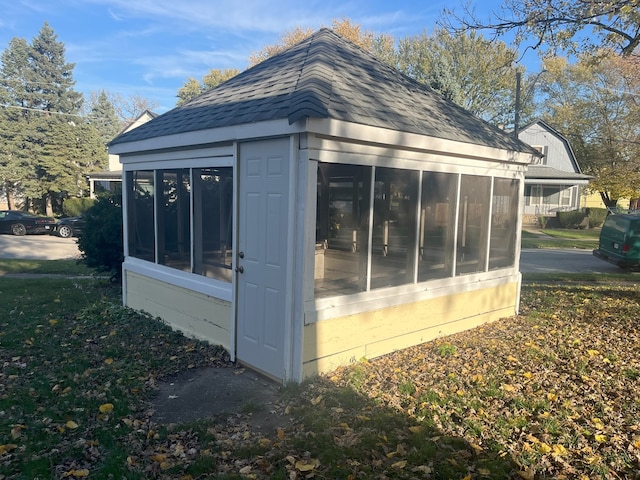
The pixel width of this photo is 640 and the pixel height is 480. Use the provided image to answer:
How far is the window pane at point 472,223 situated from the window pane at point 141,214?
4.63 meters

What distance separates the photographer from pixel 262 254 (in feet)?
17.0

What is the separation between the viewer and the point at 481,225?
287 inches

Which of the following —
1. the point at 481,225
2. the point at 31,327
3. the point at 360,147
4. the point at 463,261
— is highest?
the point at 360,147

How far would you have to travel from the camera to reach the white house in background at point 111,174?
29.2 meters

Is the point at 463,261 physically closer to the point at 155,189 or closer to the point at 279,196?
the point at 279,196

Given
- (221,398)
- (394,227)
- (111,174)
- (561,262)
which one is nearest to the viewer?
(221,398)

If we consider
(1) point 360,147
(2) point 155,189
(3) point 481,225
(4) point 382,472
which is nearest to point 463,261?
(3) point 481,225

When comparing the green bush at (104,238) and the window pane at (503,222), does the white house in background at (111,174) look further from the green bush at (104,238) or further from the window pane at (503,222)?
the window pane at (503,222)

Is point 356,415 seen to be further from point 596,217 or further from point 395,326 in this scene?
point 596,217

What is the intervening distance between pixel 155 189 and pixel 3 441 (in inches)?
161

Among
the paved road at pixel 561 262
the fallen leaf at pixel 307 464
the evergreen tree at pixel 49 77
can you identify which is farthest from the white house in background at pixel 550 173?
the evergreen tree at pixel 49 77

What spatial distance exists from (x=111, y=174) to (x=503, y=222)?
27.2 m

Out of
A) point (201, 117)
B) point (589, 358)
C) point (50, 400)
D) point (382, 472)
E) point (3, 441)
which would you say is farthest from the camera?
point (201, 117)

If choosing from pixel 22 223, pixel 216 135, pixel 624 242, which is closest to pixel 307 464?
pixel 216 135
